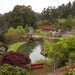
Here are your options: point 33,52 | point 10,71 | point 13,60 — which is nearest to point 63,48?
point 13,60

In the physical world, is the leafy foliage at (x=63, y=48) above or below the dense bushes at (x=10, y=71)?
above

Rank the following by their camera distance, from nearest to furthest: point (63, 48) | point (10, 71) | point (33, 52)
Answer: point (10, 71) → point (63, 48) → point (33, 52)

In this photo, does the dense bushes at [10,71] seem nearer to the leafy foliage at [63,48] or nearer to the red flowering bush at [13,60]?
the red flowering bush at [13,60]

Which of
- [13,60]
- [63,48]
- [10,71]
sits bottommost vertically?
[10,71]

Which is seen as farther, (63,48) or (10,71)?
(63,48)

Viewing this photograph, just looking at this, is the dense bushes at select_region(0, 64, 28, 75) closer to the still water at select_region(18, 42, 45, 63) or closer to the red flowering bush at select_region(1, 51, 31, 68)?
the red flowering bush at select_region(1, 51, 31, 68)

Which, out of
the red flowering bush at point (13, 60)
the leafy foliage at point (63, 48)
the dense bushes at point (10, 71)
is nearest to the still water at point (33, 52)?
the red flowering bush at point (13, 60)

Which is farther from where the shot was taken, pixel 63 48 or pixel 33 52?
pixel 33 52

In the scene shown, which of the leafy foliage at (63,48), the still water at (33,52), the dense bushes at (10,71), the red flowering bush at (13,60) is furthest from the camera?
the still water at (33,52)

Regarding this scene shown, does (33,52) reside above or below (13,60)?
below

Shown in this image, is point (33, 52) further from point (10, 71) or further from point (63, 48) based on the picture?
point (10, 71)

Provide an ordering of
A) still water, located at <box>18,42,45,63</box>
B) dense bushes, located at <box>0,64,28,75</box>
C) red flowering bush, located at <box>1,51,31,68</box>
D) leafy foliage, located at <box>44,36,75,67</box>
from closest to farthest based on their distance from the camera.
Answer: dense bushes, located at <box>0,64,28,75</box> < leafy foliage, located at <box>44,36,75,67</box> < red flowering bush, located at <box>1,51,31,68</box> < still water, located at <box>18,42,45,63</box>

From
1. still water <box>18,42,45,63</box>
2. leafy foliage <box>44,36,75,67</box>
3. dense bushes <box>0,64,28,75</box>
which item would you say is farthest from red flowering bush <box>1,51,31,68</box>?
still water <box>18,42,45,63</box>

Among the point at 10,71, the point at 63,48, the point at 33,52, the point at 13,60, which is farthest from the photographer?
the point at 33,52
